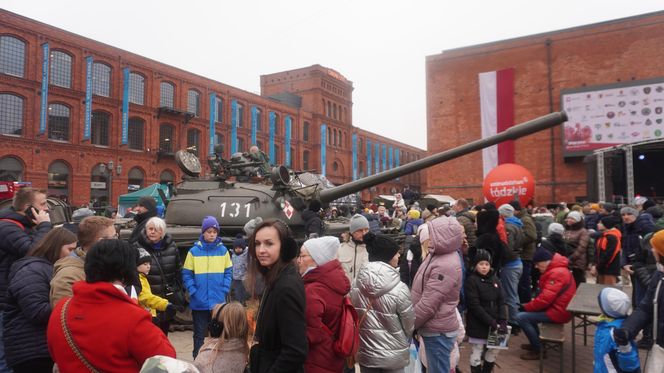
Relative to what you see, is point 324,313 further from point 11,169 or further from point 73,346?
point 11,169

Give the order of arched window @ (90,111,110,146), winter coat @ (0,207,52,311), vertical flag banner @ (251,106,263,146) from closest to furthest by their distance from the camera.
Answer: winter coat @ (0,207,52,311), arched window @ (90,111,110,146), vertical flag banner @ (251,106,263,146)

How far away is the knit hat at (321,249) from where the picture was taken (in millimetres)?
2951

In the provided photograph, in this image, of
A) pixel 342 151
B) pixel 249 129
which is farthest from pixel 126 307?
pixel 342 151

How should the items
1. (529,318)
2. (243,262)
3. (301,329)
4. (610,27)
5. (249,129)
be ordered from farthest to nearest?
(249,129) < (610,27) < (243,262) < (529,318) < (301,329)

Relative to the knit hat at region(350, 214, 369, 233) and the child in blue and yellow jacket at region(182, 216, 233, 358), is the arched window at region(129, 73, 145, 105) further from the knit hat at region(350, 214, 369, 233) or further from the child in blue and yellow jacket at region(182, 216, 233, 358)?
the knit hat at region(350, 214, 369, 233)

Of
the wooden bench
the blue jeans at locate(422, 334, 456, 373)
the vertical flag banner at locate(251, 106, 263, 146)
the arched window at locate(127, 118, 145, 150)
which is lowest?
the wooden bench

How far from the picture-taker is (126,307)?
225 centimetres

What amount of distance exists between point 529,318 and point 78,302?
5.14 metres

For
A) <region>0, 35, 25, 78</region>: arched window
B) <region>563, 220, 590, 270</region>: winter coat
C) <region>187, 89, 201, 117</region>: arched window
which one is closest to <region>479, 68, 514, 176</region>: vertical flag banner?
<region>187, 89, 201, 117</region>: arched window

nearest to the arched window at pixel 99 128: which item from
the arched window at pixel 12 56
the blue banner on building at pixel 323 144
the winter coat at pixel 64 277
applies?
the arched window at pixel 12 56

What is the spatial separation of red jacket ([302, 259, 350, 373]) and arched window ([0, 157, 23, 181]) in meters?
31.8

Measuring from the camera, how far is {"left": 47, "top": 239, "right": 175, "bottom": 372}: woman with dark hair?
2.20 m

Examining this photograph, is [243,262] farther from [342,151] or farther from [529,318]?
[342,151]

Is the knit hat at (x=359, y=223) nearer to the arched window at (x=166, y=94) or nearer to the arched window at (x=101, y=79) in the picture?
the arched window at (x=101, y=79)
